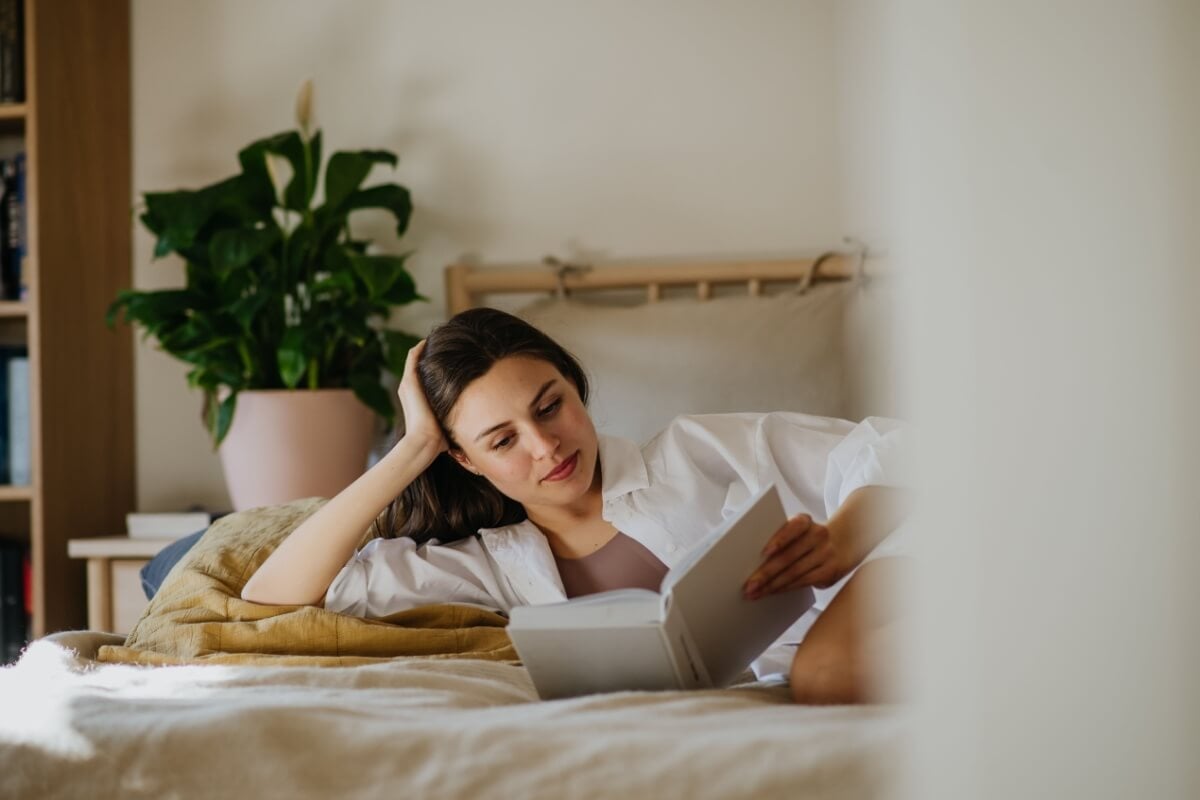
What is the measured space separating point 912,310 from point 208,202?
186cm

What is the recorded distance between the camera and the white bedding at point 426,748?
62 centimetres

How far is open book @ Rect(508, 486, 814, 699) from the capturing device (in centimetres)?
79

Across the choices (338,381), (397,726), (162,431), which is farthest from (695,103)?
(397,726)

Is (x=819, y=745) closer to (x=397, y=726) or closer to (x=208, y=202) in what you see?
(x=397, y=726)

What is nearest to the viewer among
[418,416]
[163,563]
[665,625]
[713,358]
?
[665,625]

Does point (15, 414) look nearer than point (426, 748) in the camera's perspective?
No

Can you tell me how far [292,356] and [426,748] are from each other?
4.27 ft

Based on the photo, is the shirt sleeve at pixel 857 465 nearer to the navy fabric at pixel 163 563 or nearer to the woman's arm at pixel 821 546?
the woman's arm at pixel 821 546

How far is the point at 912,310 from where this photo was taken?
23cm

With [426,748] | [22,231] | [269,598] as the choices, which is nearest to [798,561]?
[426,748]

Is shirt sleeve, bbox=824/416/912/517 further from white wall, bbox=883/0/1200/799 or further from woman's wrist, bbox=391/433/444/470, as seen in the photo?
white wall, bbox=883/0/1200/799

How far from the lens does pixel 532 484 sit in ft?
3.96

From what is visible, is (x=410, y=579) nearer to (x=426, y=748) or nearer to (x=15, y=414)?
(x=426, y=748)

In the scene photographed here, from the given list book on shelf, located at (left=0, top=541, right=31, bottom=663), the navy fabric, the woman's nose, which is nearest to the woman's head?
the woman's nose
